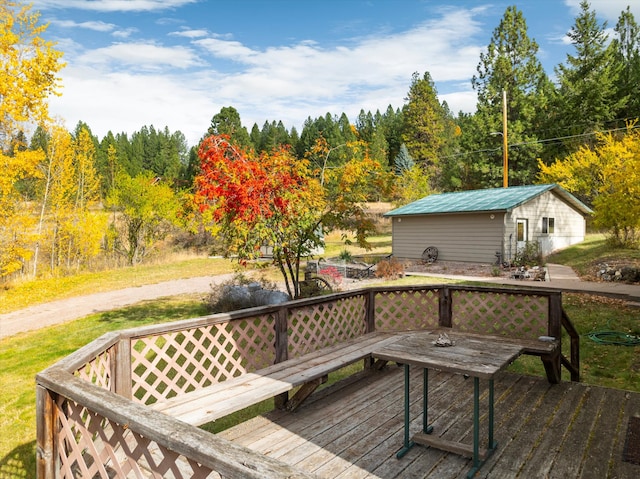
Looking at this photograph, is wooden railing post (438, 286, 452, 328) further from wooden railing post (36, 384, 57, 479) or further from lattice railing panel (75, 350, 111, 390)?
wooden railing post (36, 384, 57, 479)

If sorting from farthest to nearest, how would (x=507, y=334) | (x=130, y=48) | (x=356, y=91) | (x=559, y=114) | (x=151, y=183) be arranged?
(x=559, y=114) < (x=356, y=91) < (x=151, y=183) < (x=130, y=48) < (x=507, y=334)

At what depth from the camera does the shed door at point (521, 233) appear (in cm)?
1848

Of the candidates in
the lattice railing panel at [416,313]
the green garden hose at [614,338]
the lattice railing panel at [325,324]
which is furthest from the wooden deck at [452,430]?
the green garden hose at [614,338]

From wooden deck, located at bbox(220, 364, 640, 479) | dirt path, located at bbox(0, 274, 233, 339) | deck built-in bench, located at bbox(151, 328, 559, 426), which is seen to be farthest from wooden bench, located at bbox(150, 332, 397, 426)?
dirt path, located at bbox(0, 274, 233, 339)

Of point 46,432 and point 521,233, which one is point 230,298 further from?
point 521,233

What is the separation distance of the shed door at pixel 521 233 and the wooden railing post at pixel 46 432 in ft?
61.8

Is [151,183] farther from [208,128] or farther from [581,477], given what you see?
[581,477]

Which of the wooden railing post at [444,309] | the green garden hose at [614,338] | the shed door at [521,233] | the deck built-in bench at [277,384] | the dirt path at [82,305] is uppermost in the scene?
the shed door at [521,233]

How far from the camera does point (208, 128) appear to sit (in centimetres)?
3925

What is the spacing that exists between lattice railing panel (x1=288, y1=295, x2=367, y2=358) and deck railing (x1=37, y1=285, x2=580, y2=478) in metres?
0.01

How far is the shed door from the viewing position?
60.6ft

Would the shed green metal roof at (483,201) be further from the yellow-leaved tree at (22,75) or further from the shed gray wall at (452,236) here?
the yellow-leaved tree at (22,75)

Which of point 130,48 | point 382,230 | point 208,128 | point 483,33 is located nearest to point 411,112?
point 483,33

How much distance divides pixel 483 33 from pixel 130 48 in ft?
102
